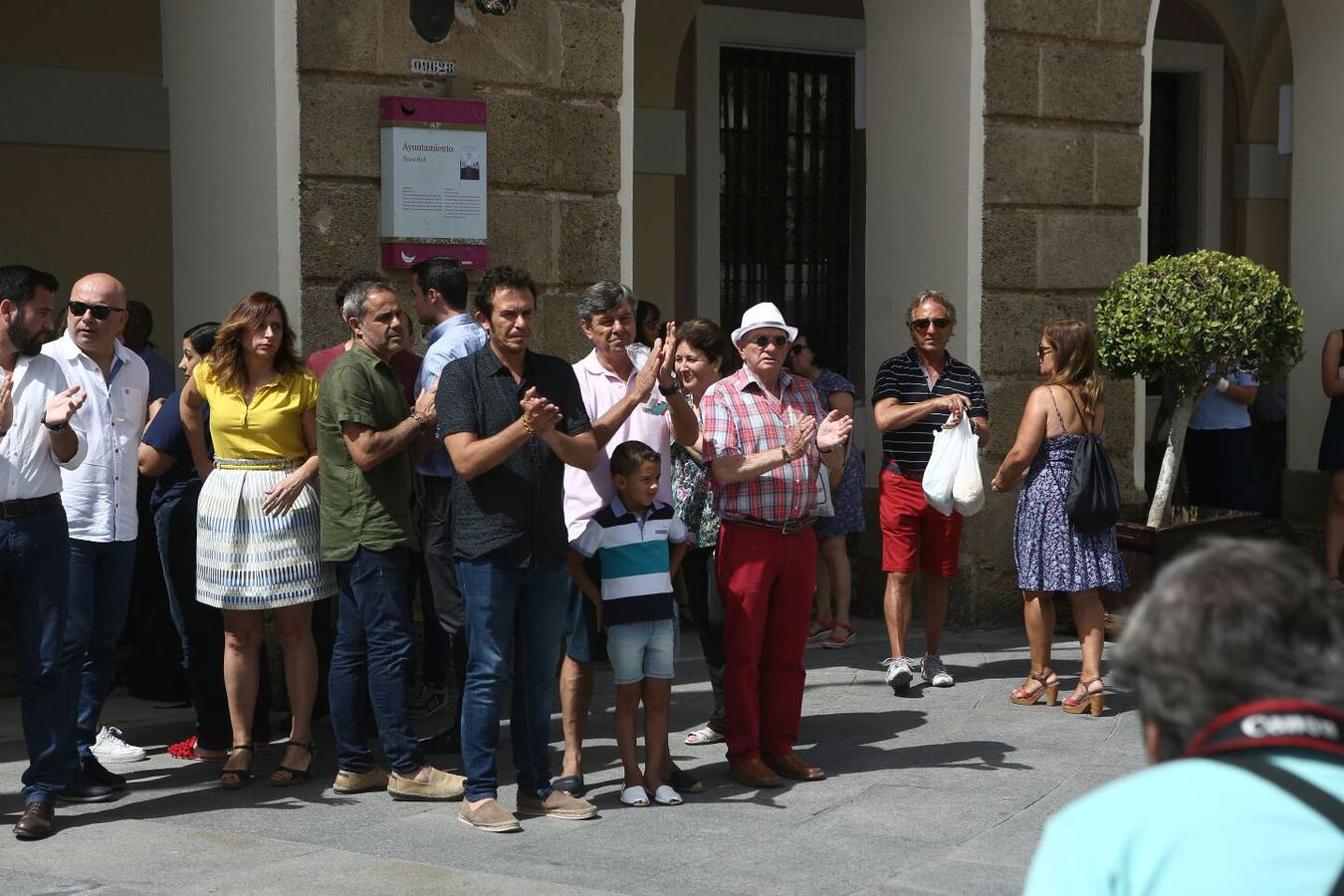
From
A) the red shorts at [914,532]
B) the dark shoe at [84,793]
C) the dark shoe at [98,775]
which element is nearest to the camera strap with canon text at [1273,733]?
the dark shoe at [84,793]

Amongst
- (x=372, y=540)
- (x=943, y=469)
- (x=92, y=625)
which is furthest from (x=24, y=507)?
(x=943, y=469)

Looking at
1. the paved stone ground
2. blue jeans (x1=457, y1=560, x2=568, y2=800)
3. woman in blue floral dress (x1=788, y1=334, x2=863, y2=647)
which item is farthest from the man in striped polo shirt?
blue jeans (x1=457, y1=560, x2=568, y2=800)

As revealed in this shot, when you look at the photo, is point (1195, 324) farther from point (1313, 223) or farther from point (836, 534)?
point (1313, 223)

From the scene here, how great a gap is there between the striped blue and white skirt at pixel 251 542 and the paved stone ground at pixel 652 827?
26.1 inches

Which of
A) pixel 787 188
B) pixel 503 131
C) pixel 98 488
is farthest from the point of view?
pixel 787 188

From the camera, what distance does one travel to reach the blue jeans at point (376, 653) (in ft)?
19.2

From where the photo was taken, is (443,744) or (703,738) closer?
(443,744)

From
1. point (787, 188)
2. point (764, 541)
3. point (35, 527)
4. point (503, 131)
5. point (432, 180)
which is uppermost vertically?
point (787, 188)

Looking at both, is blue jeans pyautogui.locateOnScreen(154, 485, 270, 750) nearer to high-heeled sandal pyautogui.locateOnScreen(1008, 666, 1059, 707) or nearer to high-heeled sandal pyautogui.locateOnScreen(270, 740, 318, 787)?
high-heeled sandal pyautogui.locateOnScreen(270, 740, 318, 787)

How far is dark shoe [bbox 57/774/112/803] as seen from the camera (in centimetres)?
585

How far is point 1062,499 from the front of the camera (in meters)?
7.30

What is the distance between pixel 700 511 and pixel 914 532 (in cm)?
170

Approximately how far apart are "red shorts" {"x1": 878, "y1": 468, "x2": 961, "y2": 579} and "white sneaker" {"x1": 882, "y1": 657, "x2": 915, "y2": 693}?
39 centimetres

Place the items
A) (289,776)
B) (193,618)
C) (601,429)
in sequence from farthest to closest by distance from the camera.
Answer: (193,618) < (289,776) < (601,429)
